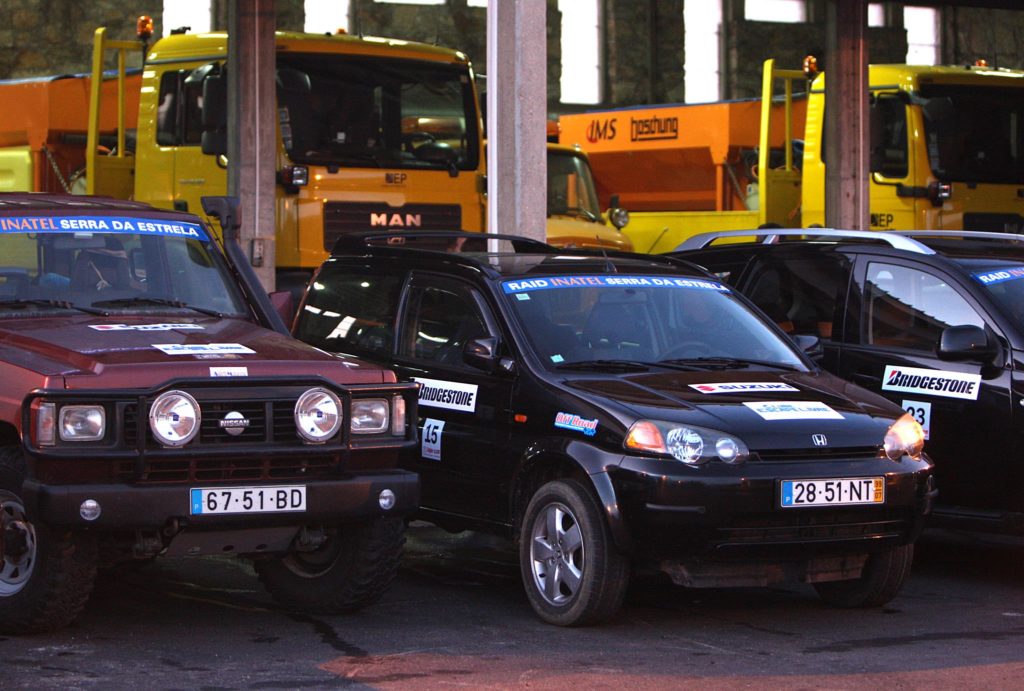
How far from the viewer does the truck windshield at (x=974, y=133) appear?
695 inches

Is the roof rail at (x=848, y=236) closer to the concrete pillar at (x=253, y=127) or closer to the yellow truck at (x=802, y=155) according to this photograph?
the concrete pillar at (x=253, y=127)

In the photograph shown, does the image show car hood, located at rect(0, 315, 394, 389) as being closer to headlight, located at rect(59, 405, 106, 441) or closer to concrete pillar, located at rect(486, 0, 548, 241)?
headlight, located at rect(59, 405, 106, 441)

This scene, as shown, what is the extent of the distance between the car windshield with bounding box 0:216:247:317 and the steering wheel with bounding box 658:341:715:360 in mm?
2053

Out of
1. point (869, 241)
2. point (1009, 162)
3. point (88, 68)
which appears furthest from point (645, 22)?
point (869, 241)

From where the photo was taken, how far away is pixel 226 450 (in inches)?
282

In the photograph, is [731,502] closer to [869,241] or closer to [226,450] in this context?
[226,450]

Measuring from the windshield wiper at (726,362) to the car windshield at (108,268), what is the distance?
213 cm

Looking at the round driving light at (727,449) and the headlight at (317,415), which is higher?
the headlight at (317,415)

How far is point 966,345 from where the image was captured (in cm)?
886

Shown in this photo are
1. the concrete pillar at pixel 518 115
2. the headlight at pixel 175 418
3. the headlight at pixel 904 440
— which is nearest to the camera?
the headlight at pixel 175 418

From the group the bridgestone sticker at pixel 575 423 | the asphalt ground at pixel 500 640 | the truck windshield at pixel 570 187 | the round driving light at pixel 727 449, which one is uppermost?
the truck windshield at pixel 570 187

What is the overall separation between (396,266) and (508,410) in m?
1.49

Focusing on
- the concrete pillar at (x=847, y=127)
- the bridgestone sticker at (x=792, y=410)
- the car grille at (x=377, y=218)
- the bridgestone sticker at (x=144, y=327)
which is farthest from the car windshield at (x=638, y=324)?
the concrete pillar at (x=847, y=127)

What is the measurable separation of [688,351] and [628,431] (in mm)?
1262
